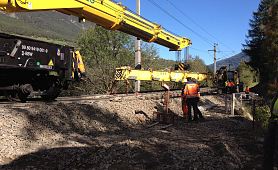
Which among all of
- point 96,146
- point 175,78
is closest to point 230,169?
point 96,146

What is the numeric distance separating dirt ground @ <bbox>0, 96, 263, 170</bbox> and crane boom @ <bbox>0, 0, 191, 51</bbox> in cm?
260

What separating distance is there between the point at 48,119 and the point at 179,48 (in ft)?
28.4

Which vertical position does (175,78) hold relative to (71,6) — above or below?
below

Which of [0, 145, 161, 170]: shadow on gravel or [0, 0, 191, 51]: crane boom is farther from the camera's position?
[0, 0, 191, 51]: crane boom

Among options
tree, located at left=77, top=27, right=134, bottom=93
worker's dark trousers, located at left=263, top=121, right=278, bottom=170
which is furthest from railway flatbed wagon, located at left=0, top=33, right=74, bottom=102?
tree, located at left=77, top=27, right=134, bottom=93

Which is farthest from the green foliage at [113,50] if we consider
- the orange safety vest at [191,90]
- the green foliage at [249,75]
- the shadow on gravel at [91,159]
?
the shadow on gravel at [91,159]

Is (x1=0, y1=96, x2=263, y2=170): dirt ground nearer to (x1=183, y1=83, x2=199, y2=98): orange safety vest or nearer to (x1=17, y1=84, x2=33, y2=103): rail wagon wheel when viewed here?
(x1=183, y1=83, x2=199, y2=98): orange safety vest

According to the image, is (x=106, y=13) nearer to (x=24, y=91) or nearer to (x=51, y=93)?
(x=24, y=91)

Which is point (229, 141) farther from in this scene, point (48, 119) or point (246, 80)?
point (246, 80)

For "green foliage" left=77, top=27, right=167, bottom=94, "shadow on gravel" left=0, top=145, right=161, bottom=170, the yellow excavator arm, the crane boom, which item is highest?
"green foliage" left=77, top=27, right=167, bottom=94

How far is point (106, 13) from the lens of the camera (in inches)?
438

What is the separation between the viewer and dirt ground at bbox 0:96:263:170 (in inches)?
245

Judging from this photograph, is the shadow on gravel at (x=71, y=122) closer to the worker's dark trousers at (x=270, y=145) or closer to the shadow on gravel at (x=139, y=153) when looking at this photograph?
the shadow on gravel at (x=139, y=153)

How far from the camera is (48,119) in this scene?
9.64 metres
